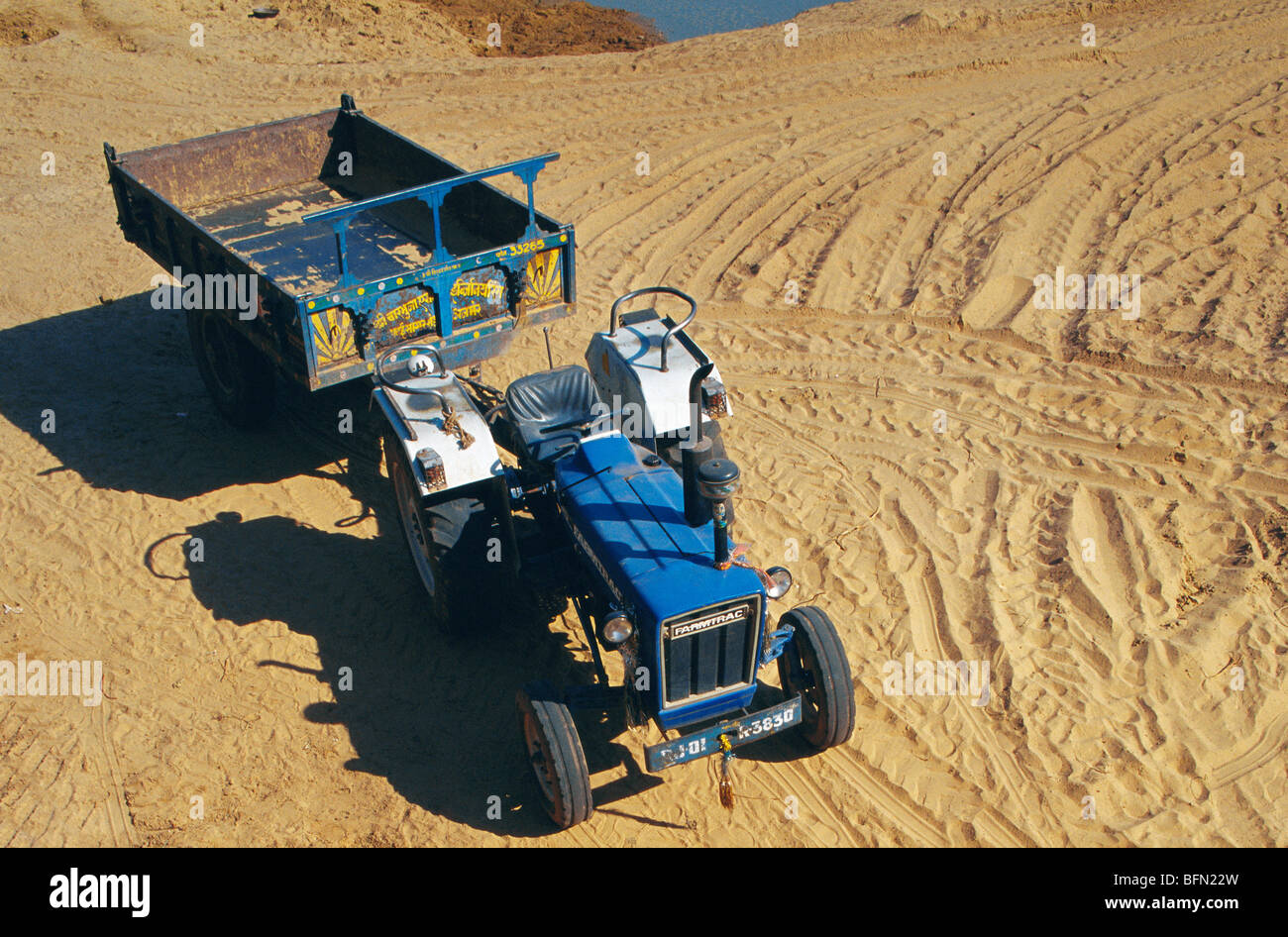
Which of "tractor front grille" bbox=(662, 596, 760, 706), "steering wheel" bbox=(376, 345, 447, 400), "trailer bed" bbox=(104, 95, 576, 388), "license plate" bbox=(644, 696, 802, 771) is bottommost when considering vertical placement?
"license plate" bbox=(644, 696, 802, 771)

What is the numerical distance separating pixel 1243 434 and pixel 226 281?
24.0 feet

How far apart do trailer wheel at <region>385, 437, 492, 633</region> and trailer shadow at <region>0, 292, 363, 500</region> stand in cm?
217

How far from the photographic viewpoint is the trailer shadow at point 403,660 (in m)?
5.97

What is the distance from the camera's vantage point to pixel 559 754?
5.28m

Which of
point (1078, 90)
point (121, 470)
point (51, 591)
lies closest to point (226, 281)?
point (121, 470)

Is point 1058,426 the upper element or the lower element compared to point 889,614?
upper

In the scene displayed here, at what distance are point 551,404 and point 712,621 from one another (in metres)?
2.16

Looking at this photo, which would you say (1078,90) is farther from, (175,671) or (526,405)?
(175,671)

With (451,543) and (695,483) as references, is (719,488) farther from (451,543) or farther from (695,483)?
(451,543)

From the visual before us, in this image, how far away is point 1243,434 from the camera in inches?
322

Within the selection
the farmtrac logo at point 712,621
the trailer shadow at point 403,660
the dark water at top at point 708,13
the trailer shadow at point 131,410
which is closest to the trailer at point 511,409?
the farmtrac logo at point 712,621

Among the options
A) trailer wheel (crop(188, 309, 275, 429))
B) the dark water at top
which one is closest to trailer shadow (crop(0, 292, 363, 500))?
trailer wheel (crop(188, 309, 275, 429))

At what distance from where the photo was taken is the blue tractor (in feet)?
17.1

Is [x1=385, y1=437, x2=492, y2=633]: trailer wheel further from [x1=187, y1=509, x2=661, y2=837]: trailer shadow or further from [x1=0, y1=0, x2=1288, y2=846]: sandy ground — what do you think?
[x1=0, y1=0, x2=1288, y2=846]: sandy ground
